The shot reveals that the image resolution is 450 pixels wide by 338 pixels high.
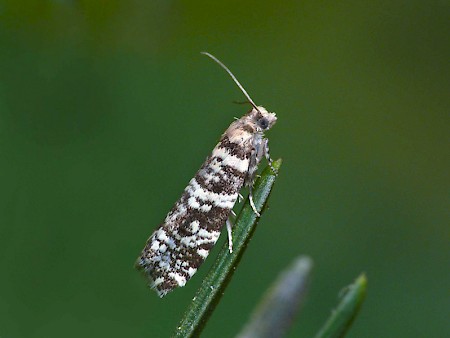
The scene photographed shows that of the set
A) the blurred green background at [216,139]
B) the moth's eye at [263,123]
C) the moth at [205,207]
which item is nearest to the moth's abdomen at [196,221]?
the moth at [205,207]

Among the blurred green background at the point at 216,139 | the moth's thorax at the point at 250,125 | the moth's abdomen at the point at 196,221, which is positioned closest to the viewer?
the moth's abdomen at the point at 196,221

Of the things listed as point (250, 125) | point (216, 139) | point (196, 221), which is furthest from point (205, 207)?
point (216, 139)

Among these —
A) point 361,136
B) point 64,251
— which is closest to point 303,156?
point 361,136

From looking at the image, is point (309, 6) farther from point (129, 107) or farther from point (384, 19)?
point (129, 107)

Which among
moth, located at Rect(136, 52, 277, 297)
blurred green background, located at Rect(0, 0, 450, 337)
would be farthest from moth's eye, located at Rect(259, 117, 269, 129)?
blurred green background, located at Rect(0, 0, 450, 337)

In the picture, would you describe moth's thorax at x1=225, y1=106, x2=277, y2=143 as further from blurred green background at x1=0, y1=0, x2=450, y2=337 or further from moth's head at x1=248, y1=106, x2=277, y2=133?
blurred green background at x1=0, y1=0, x2=450, y2=337

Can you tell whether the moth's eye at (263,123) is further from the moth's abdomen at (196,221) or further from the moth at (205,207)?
the moth's abdomen at (196,221)

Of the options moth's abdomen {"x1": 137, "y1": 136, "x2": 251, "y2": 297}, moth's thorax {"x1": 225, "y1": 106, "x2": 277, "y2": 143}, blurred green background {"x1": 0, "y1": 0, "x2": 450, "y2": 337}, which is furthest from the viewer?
blurred green background {"x1": 0, "y1": 0, "x2": 450, "y2": 337}
